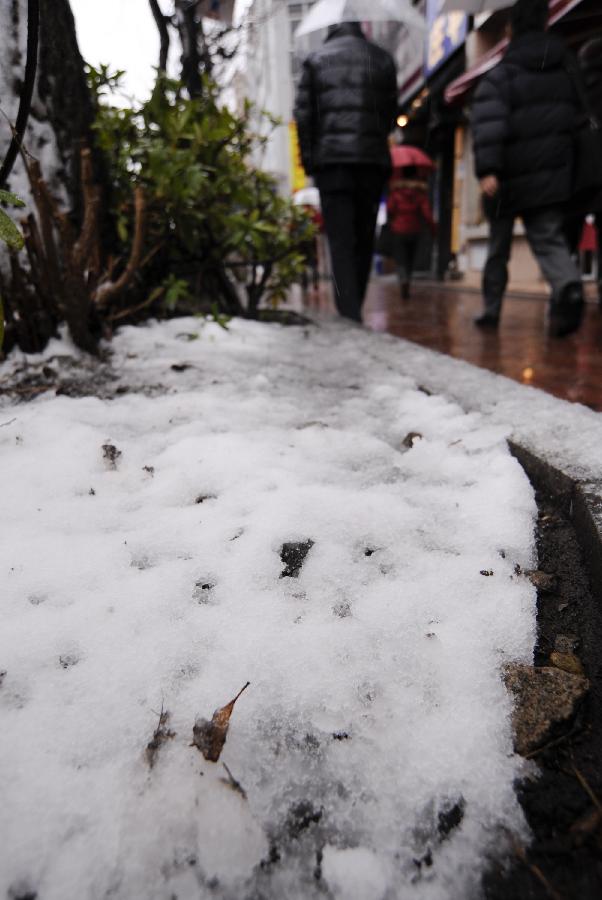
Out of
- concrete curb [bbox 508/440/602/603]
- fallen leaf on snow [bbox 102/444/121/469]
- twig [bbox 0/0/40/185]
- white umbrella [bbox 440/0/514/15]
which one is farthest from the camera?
white umbrella [bbox 440/0/514/15]

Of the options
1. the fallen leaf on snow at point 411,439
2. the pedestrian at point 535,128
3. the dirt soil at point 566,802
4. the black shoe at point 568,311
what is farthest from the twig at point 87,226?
the black shoe at point 568,311

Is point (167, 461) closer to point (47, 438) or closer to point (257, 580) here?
point (47, 438)

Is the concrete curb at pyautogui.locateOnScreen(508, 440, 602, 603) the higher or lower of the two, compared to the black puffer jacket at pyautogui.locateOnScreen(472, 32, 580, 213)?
lower

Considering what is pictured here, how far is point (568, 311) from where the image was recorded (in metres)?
3.25

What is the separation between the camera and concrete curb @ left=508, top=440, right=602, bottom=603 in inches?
42.6

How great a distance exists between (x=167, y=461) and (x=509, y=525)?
34.4 inches

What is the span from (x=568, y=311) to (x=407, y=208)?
4.57 m

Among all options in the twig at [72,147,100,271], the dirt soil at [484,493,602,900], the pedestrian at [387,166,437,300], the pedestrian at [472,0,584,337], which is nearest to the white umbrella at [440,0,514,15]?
the pedestrian at [387,166,437,300]

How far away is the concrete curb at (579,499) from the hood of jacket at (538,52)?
3.13 m

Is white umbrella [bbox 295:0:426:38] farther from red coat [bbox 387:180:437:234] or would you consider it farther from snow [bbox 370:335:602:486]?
snow [bbox 370:335:602:486]

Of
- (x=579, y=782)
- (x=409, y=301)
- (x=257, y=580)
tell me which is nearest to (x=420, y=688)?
(x=579, y=782)

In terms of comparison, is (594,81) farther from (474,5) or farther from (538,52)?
(474,5)

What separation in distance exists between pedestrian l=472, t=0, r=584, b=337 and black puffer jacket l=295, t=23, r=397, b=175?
742 mm

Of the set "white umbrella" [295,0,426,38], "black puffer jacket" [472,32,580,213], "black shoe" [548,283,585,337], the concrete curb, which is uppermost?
"white umbrella" [295,0,426,38]
